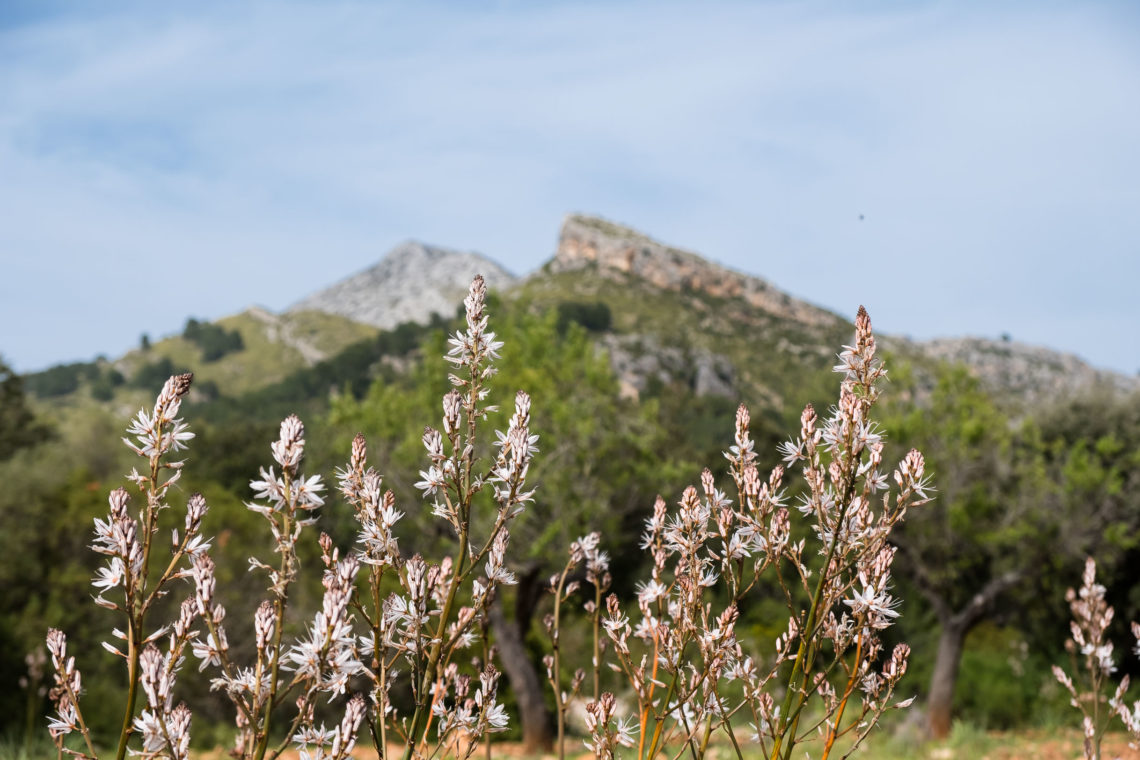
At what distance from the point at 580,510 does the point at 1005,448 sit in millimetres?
7990

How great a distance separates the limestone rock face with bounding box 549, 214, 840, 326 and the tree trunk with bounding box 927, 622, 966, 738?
328 feet

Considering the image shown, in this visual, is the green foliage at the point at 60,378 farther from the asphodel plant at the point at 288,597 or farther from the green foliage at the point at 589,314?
the asphodel plant at the point at 288,597

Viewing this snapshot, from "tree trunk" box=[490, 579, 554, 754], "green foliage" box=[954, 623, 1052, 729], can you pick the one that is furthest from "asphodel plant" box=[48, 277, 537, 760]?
"green foliage" box=[954, 623, 1052, 729]

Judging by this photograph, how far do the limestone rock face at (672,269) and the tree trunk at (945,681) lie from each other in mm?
99963

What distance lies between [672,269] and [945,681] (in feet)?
348

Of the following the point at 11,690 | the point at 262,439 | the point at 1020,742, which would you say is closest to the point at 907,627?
the point at 1020,742

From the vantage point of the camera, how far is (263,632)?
1.73 metres

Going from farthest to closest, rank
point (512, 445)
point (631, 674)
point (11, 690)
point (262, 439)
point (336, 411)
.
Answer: point (262, 439), point (336, 411), point (11, 690), point (631, 674), point (512, 445)

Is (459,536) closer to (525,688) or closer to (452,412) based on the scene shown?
(452,412)

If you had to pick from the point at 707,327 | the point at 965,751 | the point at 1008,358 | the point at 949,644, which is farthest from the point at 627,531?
the point at 1008,358

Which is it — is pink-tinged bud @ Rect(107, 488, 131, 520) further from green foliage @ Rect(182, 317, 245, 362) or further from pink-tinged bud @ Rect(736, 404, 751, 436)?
green foliage @ Rect(182, 317, 245, 362)

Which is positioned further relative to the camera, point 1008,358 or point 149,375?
point 1008,358

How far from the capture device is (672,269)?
12056cm

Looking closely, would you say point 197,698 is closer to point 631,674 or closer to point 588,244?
point 631,674
